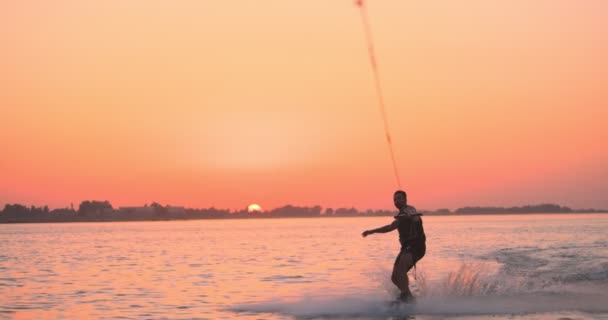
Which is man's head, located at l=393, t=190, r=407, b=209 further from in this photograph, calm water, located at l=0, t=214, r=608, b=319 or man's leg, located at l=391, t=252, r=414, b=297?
calm water, located at l=0, t=214, r=608, b=319

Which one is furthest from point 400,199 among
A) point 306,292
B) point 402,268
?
point 306,292

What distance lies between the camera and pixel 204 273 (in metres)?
30.5

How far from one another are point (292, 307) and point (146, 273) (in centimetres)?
1434

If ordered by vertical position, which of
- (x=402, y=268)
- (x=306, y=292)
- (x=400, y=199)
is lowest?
(x=306, y=292)

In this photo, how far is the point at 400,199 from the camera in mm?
17047

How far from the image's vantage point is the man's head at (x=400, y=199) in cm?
1702

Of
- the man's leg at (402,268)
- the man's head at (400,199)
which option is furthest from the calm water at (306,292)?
the man's head at (400,199)

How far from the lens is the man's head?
17016 millimetres

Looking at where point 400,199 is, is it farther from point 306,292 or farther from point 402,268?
point 306,292

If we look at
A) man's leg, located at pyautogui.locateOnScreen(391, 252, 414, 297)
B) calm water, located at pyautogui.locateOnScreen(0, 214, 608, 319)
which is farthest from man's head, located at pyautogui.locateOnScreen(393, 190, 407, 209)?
calm water, located at pyautogui.locateOnScreen(0, 214, 608, 319)

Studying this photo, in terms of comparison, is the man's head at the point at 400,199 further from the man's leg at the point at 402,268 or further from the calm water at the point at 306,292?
the calm water at the point at 306,292

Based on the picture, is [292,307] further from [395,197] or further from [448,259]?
[448,259]

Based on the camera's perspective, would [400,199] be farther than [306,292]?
No

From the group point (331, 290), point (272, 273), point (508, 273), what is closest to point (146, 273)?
point (272, 273)
